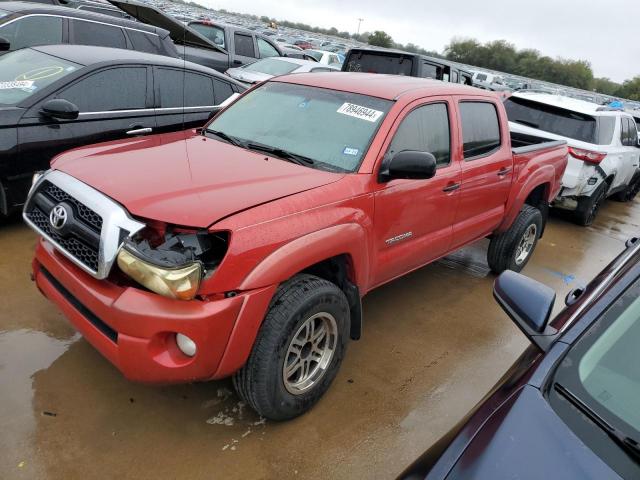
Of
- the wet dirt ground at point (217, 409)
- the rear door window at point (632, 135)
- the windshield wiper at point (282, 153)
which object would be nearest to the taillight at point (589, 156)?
the rear door window at point (632, 135)

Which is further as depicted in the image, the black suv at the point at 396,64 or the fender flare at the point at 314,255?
→ the black suv at the point at 396,64

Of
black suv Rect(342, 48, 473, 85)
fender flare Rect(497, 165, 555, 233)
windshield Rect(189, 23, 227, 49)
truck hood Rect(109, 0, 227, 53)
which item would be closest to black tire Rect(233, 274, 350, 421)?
fender flare Rect(497, 165, 555, 233)

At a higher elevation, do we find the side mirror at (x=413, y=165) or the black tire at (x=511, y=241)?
the side mirror at (x=413, y=165)

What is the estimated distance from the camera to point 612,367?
158cm

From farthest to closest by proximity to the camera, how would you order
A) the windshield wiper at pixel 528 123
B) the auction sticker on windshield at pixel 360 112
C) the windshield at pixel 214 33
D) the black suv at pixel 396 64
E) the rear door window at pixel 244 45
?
the rear door window at pixel 244 45 < the windshield at pixel 214 33 < the black suv at pixel 396 64 < the windshield wiper at pixel 528 123 < the auction sticker on windshield at pixel 360 112

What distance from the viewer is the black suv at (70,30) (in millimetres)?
6602

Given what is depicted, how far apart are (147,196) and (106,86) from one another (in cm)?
282

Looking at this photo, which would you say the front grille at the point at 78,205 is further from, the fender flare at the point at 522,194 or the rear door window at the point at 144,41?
the rear door window at the point at 144,41

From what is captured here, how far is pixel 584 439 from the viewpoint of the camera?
1.36m

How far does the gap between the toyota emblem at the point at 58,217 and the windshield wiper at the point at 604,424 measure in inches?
85.7

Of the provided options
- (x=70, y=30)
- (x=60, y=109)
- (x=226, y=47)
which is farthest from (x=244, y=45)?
(x=60, y=109)

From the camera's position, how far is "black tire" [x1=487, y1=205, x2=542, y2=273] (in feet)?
15.6

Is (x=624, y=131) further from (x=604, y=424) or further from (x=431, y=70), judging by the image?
(x=604, y=424)

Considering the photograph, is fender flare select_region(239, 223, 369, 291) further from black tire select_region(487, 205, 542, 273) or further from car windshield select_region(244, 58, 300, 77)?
car windshield select_region(244, 58, 300, 77)
